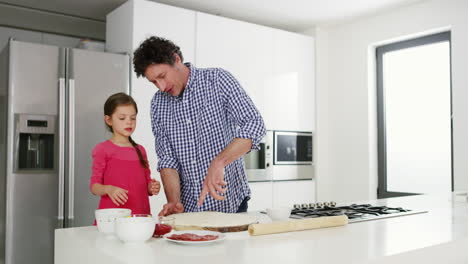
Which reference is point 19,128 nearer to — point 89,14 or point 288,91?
point 89,14

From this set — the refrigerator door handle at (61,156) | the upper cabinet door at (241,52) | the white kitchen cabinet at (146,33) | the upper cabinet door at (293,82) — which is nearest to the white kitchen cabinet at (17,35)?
the white kitchen cabinet at (146,33)

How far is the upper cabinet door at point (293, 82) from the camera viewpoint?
13.2 feet

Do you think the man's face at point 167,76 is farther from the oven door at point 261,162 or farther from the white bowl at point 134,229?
the oven door at point 261,162

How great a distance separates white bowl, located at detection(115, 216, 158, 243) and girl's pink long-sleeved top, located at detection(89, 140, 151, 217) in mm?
962

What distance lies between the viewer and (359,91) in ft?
13.5

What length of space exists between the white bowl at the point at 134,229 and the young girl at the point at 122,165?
0.92 meters

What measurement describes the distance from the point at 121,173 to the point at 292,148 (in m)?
2.31

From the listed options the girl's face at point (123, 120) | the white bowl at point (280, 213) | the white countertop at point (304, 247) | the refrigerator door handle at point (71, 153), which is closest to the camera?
the white countertop at point (304, 247)

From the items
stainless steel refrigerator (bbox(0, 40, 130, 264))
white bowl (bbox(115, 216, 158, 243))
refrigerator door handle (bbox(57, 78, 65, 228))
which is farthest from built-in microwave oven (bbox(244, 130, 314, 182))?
white bowl (bbox(115, 216, 158, 243))

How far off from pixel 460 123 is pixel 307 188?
1444mm

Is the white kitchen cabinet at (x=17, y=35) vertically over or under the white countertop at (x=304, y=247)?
over

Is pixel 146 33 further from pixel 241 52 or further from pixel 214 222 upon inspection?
pixel 214 222

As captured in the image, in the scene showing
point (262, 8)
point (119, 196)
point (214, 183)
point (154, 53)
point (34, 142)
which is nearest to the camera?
point (214, 183)

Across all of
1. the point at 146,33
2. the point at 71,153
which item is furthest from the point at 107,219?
the point at 146,33
